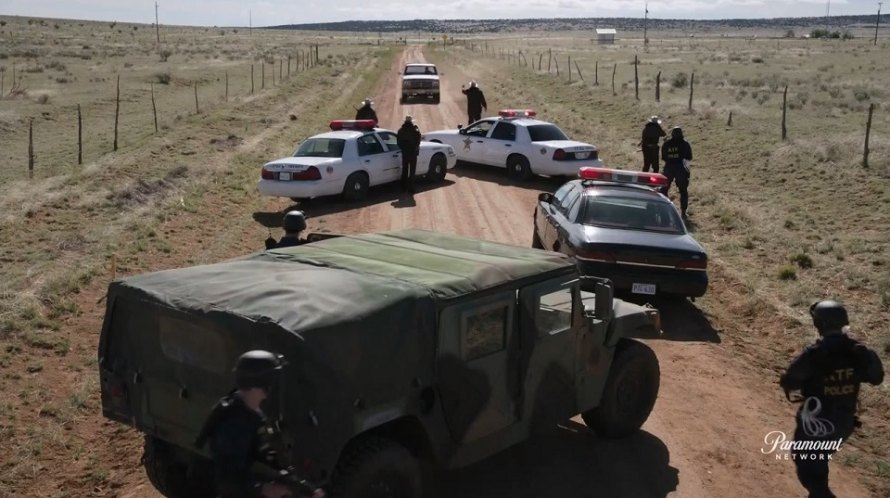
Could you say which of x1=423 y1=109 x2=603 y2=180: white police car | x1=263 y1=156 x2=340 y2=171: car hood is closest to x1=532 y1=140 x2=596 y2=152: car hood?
x1=423 y1=109 x2=603 y2=180: white police car

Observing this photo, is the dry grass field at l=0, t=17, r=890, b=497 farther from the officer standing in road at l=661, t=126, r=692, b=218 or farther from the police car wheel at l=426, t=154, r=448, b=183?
the officer standing in road at l=661, t=126, r=692, b=218

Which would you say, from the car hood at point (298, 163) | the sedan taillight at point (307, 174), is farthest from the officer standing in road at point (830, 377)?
the car hood at point (298, 163)

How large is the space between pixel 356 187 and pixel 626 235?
26.6 ft

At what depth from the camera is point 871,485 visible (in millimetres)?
7238

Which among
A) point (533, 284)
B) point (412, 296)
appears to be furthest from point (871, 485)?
point (412, 296)

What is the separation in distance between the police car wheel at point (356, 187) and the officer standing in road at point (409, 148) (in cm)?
100

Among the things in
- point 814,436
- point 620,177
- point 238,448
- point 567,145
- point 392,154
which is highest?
point 620,177

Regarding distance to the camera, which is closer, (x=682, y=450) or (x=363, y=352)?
(x=363, y=352)

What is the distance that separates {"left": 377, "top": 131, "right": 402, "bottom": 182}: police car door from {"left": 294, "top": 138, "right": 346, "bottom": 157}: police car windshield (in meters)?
1.20

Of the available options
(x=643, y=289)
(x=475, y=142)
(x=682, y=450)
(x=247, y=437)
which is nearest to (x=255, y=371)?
(x=247, y=437)

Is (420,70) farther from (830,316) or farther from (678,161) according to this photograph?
(830,316)

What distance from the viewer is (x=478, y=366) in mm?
6031

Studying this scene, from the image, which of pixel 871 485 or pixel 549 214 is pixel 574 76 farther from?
pixel 871 485

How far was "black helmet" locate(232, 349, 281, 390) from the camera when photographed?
4387 mm
